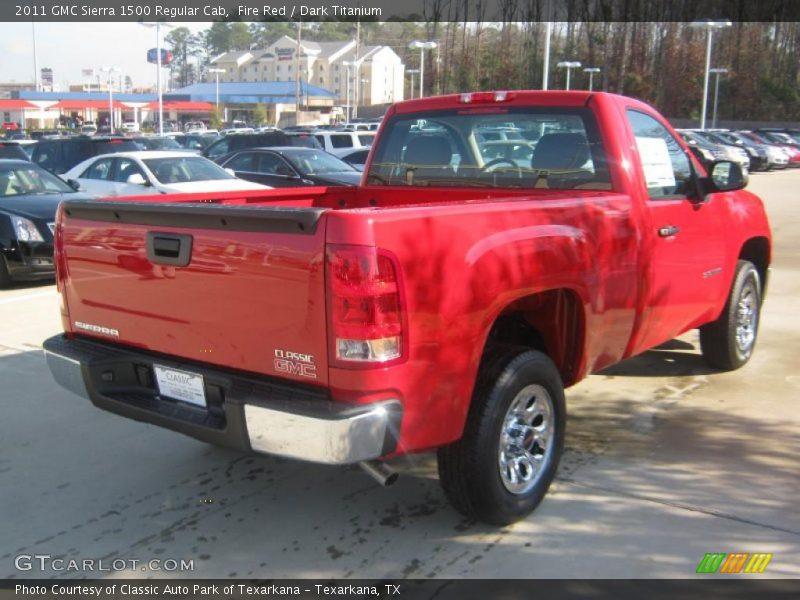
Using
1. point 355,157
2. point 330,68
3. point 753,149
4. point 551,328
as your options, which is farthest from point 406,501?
point 330,68

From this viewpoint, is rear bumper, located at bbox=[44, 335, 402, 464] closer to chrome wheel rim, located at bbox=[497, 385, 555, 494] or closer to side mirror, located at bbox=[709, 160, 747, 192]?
chrome wheel rim, located at bbox=[497, 385, 555, 494]

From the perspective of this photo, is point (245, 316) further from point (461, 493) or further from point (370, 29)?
point (370, 29)

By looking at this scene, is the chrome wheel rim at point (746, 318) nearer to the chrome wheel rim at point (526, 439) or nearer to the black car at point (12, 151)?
the chrome wheel rim at point (526, 439)

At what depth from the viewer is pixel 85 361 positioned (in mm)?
3727

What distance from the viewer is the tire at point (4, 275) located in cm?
961

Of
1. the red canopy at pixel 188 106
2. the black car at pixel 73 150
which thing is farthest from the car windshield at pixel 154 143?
the red canopy at pixel 188 106

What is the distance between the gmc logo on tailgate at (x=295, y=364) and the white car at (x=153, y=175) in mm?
10040

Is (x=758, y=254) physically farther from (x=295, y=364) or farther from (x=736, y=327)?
(x=295, y=364)

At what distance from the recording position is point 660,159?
4.93 m

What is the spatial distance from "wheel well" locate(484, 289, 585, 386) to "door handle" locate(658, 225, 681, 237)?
94cm

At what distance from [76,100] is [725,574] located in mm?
100213

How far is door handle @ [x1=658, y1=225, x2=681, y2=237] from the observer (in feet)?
15.3

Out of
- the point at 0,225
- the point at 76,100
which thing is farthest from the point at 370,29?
the point at 0,225

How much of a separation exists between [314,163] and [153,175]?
11.0ft
